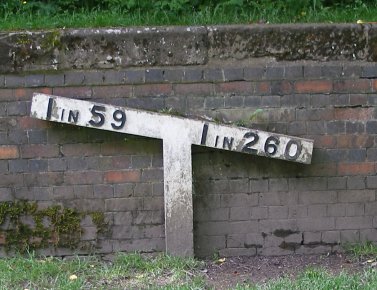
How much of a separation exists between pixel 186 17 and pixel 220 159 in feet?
3.77

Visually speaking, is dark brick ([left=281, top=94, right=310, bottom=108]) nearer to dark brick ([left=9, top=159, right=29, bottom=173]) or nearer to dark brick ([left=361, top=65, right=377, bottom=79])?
dark brick ([left=361, top=65, right=377, bottom=79])

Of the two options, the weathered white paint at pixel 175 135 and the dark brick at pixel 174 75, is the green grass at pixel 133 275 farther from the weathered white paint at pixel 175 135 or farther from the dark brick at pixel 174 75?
the dark brick at pixel 174 75

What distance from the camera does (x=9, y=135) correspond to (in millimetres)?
5129

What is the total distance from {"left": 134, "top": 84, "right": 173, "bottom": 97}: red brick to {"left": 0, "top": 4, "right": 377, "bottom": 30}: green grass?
1.75 feet

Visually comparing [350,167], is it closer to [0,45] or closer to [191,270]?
[191,270]

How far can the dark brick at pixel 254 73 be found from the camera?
5148mm

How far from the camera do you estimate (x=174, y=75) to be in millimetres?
5125

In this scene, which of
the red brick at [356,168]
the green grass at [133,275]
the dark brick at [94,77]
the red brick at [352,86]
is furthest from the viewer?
the red brick at [356,168]

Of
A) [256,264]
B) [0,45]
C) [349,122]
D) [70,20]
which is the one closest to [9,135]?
[0,45]

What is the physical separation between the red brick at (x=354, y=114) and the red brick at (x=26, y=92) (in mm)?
2036

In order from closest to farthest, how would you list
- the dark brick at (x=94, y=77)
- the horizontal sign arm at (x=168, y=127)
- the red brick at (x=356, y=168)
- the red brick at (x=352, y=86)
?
the horizontal sign arm at (x=168, y=127)
the dark brick at (x=94, y=77)
the red brick at (x=352, y=86)
the red brick at (x=356, y=168)

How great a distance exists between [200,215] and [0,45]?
1837 millimetres

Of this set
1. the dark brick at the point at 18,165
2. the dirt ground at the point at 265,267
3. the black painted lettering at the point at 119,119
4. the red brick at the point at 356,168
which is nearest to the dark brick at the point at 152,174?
the black painted lettering at the point at 119,119

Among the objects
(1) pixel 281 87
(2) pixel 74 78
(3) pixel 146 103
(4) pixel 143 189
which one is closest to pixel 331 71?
(1) pixel 281 87
